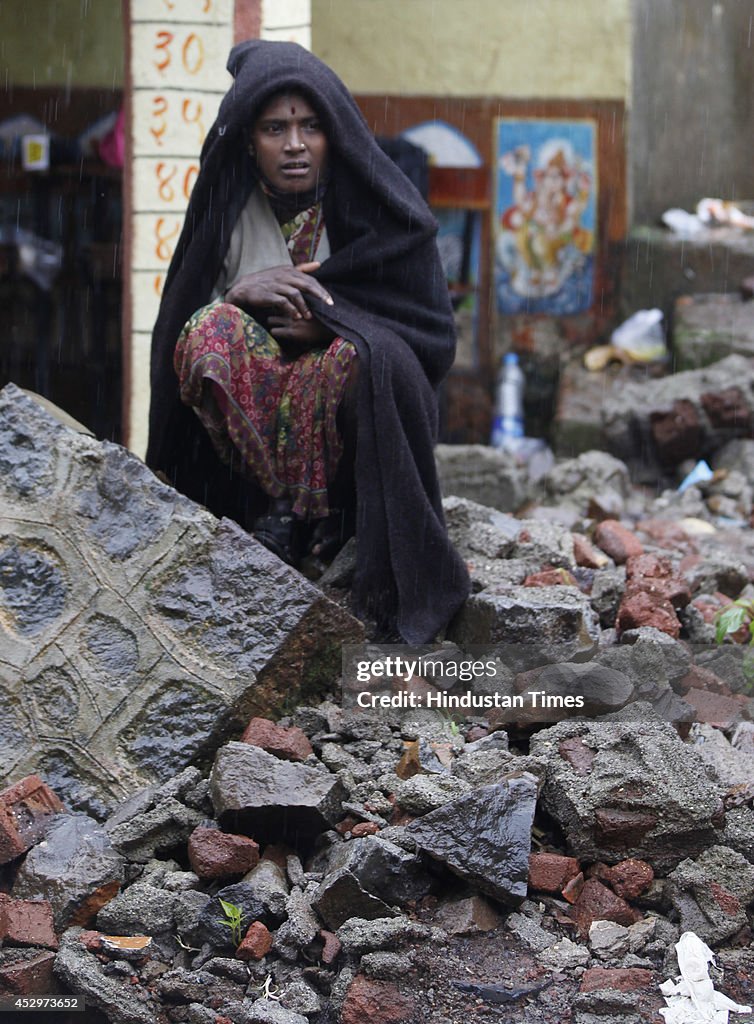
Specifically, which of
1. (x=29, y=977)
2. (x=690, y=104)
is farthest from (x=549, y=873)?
(x=690, y=104)

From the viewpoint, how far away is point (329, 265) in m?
4.36

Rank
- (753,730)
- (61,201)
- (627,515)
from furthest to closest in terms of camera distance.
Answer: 1. (61,201)
2. (627,515)
3. (753,730)

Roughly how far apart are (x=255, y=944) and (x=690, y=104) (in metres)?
7.71

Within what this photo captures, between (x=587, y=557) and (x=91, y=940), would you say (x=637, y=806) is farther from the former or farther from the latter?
(x=587, y=557)

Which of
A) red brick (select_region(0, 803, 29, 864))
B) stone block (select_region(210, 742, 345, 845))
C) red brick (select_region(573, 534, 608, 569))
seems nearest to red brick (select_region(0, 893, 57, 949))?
red brick (select_region(0, 803, 29, 864))

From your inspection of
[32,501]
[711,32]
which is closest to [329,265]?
[32,501]

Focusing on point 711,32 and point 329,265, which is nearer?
point 329,265

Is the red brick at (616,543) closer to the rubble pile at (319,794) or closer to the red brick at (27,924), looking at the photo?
the rubble pile at (319,794)

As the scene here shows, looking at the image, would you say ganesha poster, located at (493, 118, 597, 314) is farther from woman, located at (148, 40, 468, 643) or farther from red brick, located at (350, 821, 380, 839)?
red brick, located at (350, 821, 380, 839)

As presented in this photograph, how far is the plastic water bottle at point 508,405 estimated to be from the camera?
340 inches

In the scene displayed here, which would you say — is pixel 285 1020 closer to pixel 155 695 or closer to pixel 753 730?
pixel 155 695

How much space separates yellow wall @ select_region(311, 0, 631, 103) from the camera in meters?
8.68

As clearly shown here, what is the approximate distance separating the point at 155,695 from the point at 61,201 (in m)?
5.58

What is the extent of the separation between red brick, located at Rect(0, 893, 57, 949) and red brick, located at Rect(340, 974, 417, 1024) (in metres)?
0.69
